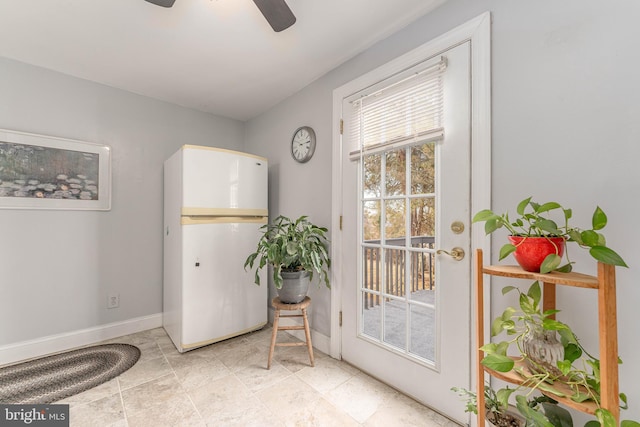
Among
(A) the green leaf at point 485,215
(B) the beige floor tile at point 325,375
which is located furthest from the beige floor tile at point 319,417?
(A) the green leaf at point 485,215

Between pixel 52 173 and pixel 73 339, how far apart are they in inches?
55.7

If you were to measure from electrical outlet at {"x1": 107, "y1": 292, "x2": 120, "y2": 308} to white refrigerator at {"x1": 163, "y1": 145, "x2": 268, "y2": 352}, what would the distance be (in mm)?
381

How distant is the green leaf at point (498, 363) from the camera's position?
3.05 ft

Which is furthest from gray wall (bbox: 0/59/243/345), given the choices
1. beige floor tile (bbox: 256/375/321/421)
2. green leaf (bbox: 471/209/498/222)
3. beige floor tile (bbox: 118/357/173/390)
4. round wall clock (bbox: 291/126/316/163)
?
green leaf (bbox: 471/209/498/222)

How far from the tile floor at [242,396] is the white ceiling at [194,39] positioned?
2.34 m

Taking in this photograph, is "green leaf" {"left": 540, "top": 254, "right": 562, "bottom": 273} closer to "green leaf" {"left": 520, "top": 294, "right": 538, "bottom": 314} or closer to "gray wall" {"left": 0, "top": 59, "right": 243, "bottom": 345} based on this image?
"green leaf" {"left": 520, "top": 294, "right": 538, "bottom": 314}

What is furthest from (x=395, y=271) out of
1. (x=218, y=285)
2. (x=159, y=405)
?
(x=159, y=405)

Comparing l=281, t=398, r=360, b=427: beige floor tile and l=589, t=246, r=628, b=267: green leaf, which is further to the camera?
l=281, t=398, r=360, b=427: beige floor tile

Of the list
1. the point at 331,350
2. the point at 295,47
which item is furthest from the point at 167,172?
the point at 331,350

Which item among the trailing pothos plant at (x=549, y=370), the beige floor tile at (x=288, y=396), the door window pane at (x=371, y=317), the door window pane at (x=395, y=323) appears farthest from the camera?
the door window pane at (x=371, y=317)

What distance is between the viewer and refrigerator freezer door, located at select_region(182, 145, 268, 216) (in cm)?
216

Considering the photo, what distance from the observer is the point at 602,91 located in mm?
1036

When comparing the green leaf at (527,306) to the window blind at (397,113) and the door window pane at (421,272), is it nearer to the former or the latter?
the door window pane at (421,272)

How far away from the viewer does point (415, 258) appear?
1.63m
